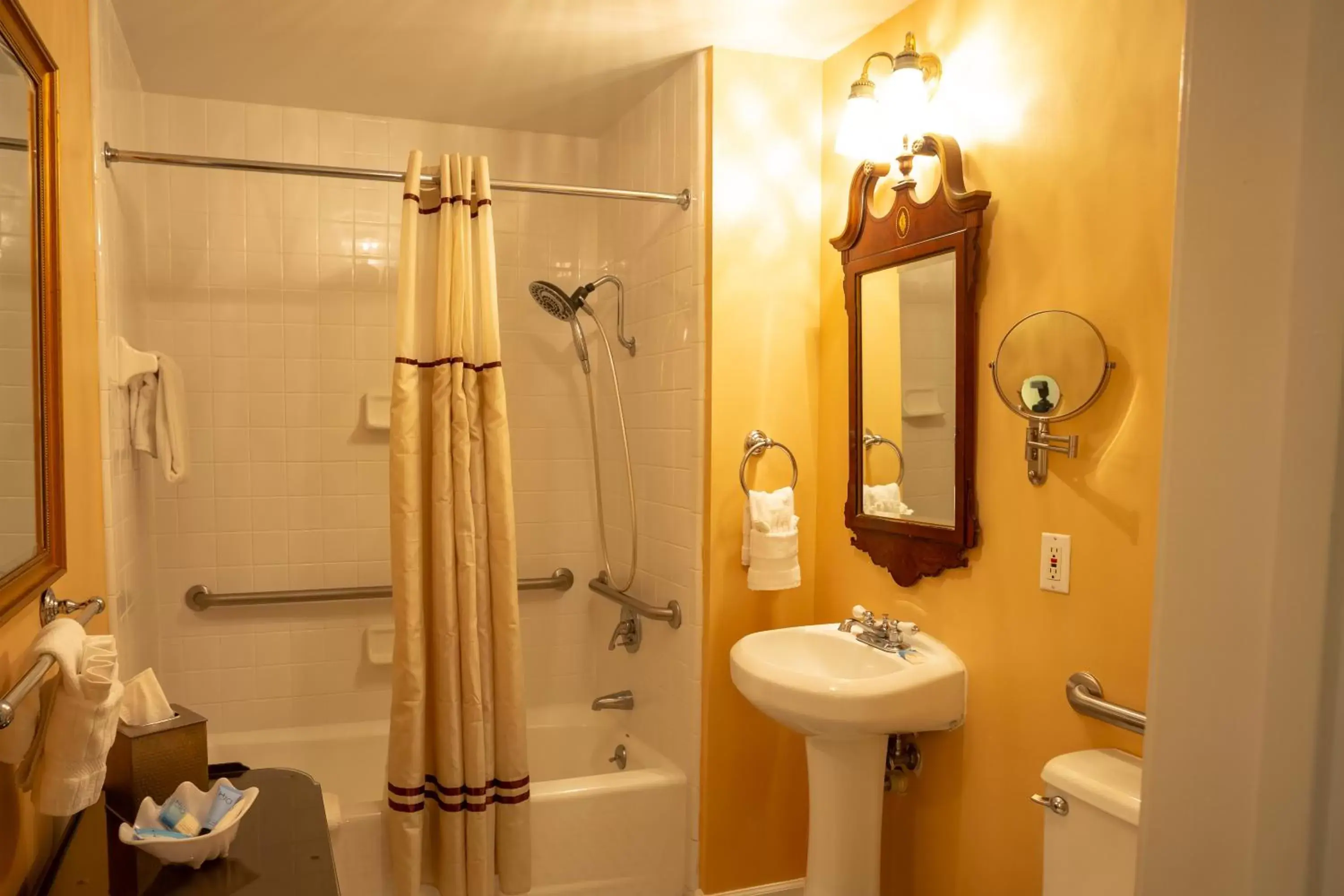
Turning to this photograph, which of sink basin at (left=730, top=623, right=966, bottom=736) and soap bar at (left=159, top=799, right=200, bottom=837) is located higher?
soap bar at (left=159, top=799, right=200, bottom=837)

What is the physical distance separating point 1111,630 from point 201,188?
9.96 ft

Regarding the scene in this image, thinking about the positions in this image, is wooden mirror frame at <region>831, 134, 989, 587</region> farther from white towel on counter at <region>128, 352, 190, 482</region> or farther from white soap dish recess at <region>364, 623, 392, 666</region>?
white towel on counter at <region>128, 352, 190, 482</region>

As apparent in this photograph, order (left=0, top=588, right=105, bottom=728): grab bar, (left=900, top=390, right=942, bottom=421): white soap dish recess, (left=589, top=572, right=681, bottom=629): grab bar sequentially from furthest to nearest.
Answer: (left=589, top=572, right=681, bottom=629): grab bar
(left=900, top=390, right=942, bottom=421): white soap dish recess
(left=0, top=588, right=105, bottom=728): grab bar

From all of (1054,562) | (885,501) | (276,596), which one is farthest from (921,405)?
(276,596)

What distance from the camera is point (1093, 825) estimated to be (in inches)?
61.4

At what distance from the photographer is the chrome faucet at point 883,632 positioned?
2184 millimetres

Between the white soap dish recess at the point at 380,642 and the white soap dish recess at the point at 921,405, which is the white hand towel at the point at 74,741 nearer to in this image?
the white soap dish recess at the point at 921,405

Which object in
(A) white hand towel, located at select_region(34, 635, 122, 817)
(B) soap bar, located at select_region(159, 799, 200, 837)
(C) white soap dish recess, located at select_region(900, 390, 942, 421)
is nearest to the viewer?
(A) white hand towel, located at select_region(34, 635, 122, 817)

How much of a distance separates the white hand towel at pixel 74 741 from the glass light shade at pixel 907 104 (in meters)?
1.99

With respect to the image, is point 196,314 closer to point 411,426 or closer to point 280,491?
point 280,491

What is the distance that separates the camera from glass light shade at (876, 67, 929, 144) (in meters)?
2.12

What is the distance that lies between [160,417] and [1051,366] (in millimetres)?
2255

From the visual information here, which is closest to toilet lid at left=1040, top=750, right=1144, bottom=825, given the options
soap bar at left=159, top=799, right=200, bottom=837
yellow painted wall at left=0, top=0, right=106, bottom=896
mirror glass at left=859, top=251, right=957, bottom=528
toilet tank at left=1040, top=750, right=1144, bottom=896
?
toilet tank at left=1040, top=750, right=1144, bottom=896

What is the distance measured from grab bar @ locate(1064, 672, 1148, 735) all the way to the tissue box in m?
1.57
